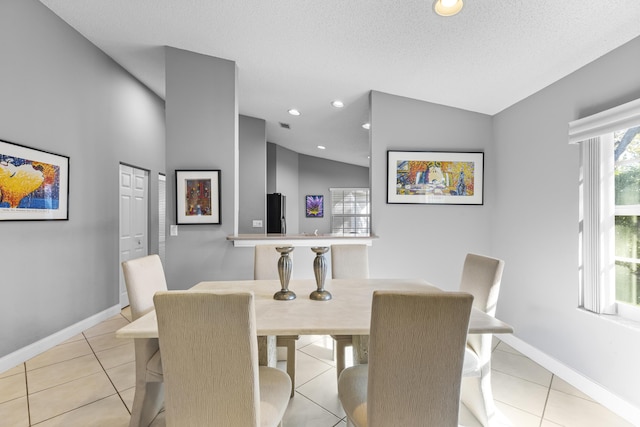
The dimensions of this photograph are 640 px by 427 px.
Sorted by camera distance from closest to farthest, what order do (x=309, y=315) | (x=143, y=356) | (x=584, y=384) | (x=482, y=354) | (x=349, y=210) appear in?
(x=309, y=315)
(x=143, y=356)
(x=482, y=354)
(x=584, y=384)
(x=349, y=210)

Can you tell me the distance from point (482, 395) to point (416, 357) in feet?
3.56

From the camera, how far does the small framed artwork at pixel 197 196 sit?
3250 mm

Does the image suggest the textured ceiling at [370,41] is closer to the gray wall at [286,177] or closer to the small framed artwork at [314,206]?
the gray wall at [286,177]

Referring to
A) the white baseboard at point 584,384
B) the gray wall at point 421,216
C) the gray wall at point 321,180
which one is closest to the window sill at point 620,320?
the white baseboard at point 584,384

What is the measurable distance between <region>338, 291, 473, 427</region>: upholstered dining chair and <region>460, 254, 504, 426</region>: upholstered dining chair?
0.67 metres

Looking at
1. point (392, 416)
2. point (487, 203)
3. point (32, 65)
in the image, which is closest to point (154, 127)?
point (32, 65)

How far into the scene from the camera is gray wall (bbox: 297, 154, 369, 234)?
25.8ft

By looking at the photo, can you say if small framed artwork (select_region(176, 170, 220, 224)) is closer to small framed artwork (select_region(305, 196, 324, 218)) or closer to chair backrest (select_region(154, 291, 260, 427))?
Result: chair backrest (select_region(154, 291, 260, 427))

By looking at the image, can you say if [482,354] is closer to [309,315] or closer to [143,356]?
[309,315]

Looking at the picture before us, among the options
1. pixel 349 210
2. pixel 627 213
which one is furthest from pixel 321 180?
pixel 627 213

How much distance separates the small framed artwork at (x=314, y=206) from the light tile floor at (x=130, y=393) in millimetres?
5186

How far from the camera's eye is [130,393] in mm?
2125

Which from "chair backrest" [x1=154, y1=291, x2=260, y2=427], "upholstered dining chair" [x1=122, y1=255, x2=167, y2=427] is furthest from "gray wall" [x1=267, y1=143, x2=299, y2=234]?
"chair backrest" [x1=154, y1=291, x2=260, y2=427]

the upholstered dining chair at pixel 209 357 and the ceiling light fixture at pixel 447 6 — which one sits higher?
the ceiling light fixture at pixel 447 6
